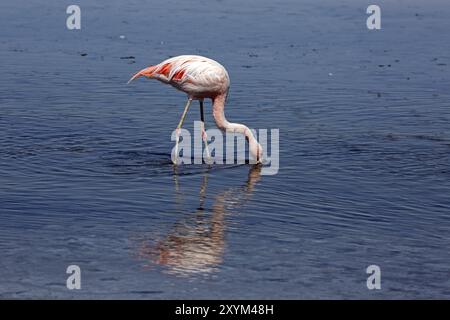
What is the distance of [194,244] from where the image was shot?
9.25 m

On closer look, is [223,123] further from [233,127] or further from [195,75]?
[195,75]

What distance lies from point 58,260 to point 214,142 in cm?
537

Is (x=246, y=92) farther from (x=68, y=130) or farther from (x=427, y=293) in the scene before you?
(x=427, y=293)

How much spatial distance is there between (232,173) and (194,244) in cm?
306

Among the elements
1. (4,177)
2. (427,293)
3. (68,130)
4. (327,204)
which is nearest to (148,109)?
(68,130)

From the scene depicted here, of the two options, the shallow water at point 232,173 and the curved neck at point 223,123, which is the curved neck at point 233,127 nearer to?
the curved neck at point 223,123

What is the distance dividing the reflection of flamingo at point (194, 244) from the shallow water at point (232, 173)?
0.03m

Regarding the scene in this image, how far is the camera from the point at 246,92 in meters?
16.9

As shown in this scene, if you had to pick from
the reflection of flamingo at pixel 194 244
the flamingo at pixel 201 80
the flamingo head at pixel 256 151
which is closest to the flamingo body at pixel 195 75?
the flamingo at pixel 201 80

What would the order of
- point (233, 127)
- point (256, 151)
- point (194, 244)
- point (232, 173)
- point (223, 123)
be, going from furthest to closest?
1. point (223, 123)
2. point (233, 127)
3. point (256, 151)
4. point (232, 173)
5. point (194, 244)

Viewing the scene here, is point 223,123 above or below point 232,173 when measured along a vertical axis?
above

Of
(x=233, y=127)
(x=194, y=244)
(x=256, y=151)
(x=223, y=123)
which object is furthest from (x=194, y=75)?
(x=194, y=244)

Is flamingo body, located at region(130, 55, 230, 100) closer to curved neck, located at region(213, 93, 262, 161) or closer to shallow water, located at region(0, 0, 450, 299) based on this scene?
curved neck, located at region(213, 93, 262, 161)

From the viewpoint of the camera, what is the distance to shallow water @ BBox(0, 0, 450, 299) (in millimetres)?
8523
